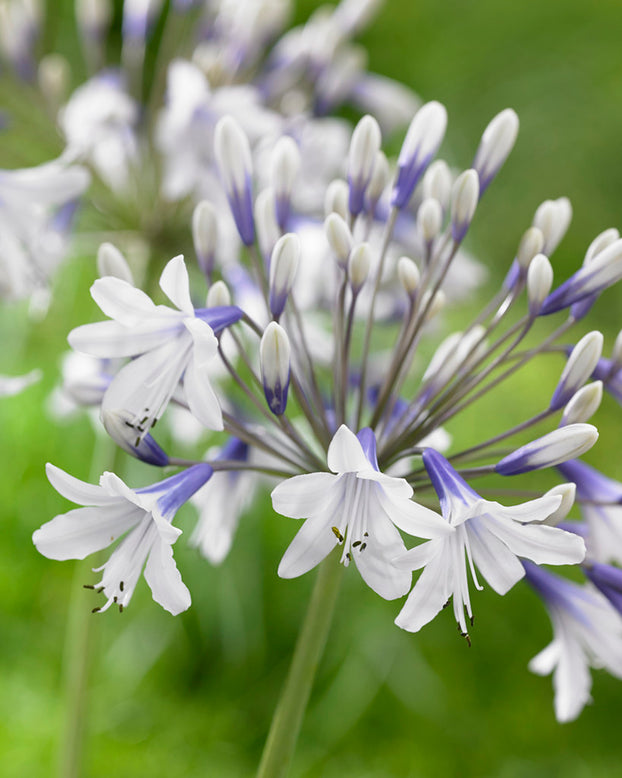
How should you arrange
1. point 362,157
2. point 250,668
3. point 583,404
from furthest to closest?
point 250,668 < point 362,157 < point 583,404

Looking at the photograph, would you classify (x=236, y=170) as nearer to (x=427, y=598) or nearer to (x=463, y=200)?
(x=463, y=200)

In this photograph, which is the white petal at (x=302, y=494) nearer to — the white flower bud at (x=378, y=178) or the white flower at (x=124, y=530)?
the white flower at (x=124, y=530)

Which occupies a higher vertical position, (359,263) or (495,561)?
(359,263)

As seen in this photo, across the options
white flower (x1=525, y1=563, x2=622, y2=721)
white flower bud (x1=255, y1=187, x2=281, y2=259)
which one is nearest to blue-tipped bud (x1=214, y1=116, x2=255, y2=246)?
white flower bud (x1=255, y1=187, x2=281, y2=259)

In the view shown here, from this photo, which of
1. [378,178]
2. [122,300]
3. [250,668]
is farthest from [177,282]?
[250,668]

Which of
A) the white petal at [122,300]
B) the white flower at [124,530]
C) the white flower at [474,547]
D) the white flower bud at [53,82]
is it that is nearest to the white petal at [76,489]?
the white flower at [124,530]

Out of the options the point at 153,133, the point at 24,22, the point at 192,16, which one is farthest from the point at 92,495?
the point at 192,16

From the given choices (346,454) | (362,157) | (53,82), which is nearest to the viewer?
(346,454)

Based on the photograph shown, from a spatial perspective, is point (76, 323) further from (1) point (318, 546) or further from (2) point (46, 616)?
(1) point (318, 546)
